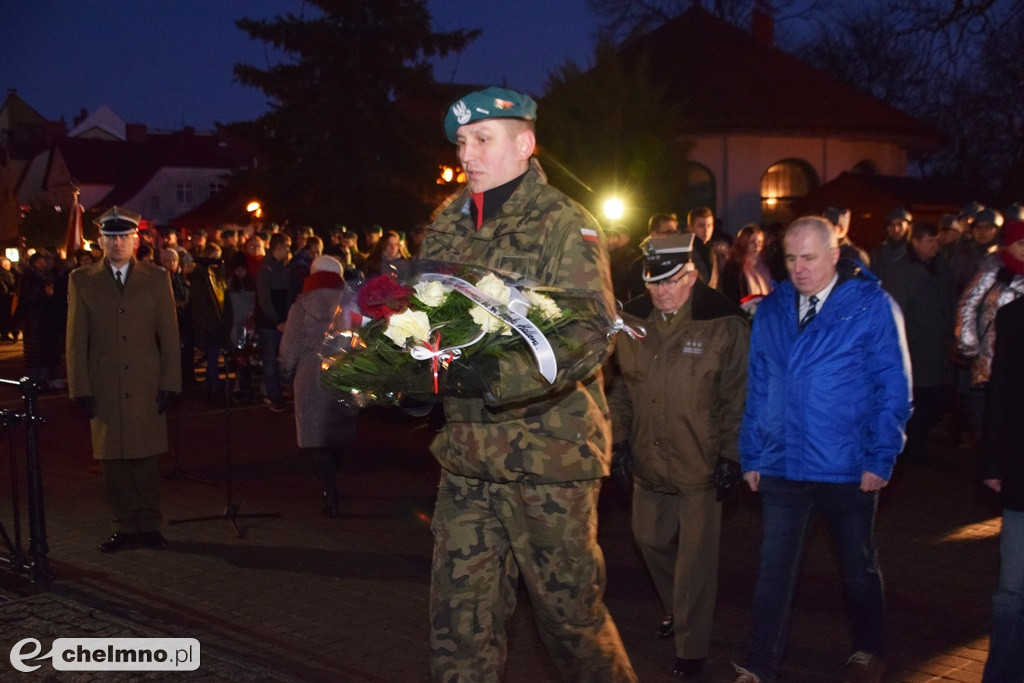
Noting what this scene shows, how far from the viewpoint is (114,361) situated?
7.98 m

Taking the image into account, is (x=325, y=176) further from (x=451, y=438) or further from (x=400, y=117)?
(x=451, y=438)

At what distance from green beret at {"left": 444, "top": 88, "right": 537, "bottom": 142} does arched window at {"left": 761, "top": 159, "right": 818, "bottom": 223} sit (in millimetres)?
28589

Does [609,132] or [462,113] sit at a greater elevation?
[609,132]

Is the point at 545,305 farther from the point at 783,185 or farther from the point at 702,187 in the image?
the point at 783,185

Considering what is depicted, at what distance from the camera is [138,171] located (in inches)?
3342

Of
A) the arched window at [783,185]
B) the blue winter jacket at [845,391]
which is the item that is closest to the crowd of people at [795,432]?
the blue winter jacket at [845,391]

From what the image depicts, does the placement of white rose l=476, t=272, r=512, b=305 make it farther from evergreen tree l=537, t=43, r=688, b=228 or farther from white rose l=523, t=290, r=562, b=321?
evergreen tree l=537, t=43, r=688, b=228

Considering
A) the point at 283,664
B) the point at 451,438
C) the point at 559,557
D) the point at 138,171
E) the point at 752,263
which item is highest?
the point at 138,171

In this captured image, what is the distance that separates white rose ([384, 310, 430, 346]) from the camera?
380 centimetres

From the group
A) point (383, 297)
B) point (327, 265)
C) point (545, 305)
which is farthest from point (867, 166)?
point (383, 297)

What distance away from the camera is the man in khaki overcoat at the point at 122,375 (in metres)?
7.96

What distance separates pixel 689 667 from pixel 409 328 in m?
2.76

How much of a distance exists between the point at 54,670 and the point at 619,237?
30.4 feet

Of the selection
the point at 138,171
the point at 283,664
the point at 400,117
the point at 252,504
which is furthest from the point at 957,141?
the point at 138,171
